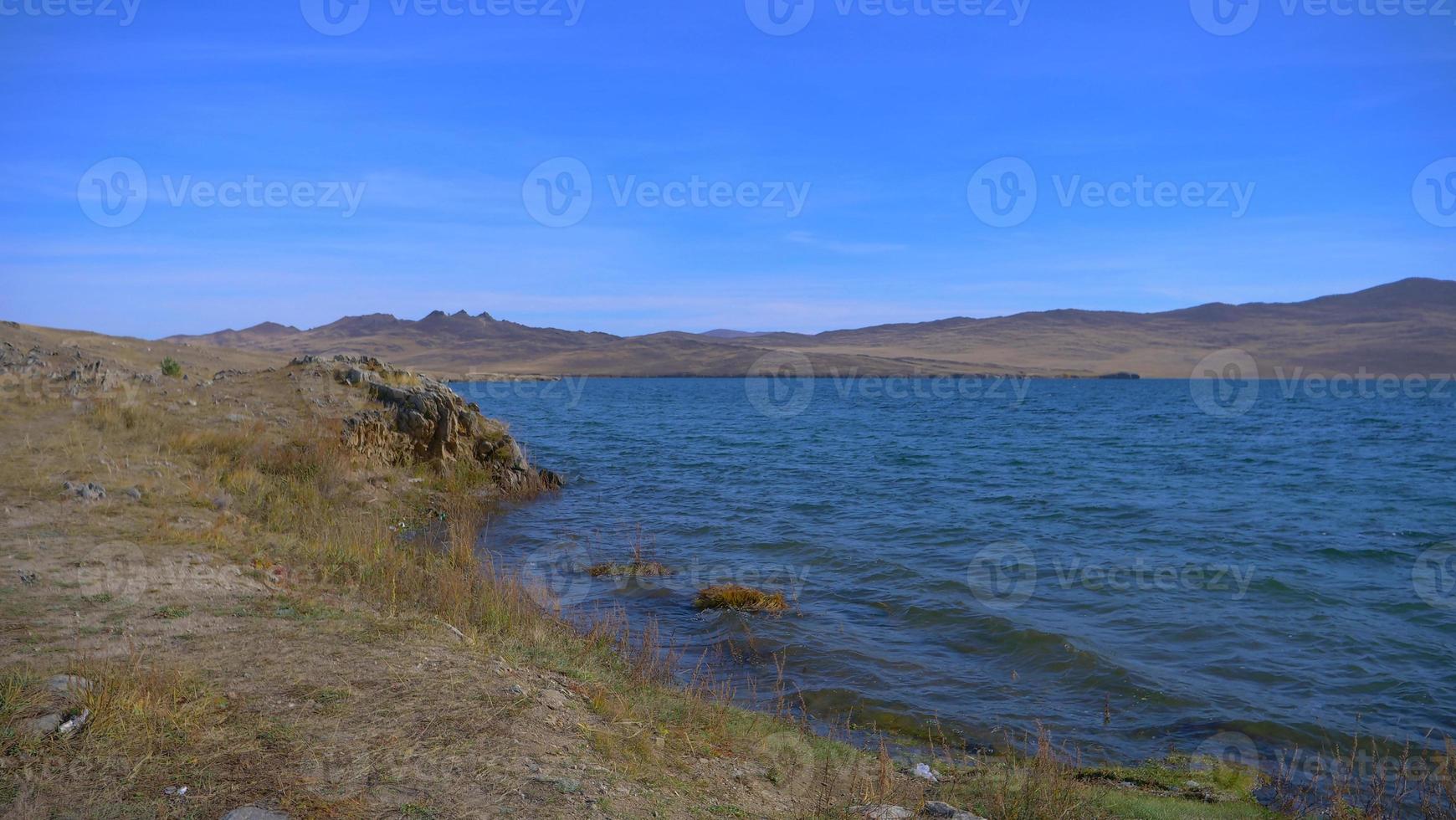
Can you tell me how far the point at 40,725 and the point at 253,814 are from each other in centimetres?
157

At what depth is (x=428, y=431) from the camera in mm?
19234

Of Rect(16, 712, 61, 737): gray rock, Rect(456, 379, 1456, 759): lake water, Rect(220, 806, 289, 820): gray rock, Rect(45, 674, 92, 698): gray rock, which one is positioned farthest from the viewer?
Rect(456, 379, 1456, 759): lake water

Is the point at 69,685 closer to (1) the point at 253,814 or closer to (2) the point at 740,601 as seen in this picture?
(1) the point at 253,814

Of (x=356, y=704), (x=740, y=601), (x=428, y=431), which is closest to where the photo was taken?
(x=356, y=704)

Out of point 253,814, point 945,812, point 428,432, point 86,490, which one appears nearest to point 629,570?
point 86,490

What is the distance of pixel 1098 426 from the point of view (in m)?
46.3

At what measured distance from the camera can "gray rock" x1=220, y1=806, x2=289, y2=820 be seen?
405 centimetres

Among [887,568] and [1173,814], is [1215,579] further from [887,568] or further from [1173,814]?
[1173,814]

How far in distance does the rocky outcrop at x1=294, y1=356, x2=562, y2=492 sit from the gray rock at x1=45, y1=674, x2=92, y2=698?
12.7 metres

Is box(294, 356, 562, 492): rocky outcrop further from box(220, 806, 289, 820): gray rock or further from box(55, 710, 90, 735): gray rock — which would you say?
box(220, 806, 289, 820): gray rock

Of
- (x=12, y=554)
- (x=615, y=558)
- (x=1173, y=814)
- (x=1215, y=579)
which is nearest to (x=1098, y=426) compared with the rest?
(x=1215, y=579)

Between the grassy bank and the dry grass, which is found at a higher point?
the grassy bank

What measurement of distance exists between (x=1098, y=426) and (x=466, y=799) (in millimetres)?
46989

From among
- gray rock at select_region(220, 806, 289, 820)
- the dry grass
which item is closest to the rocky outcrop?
the dry grass
